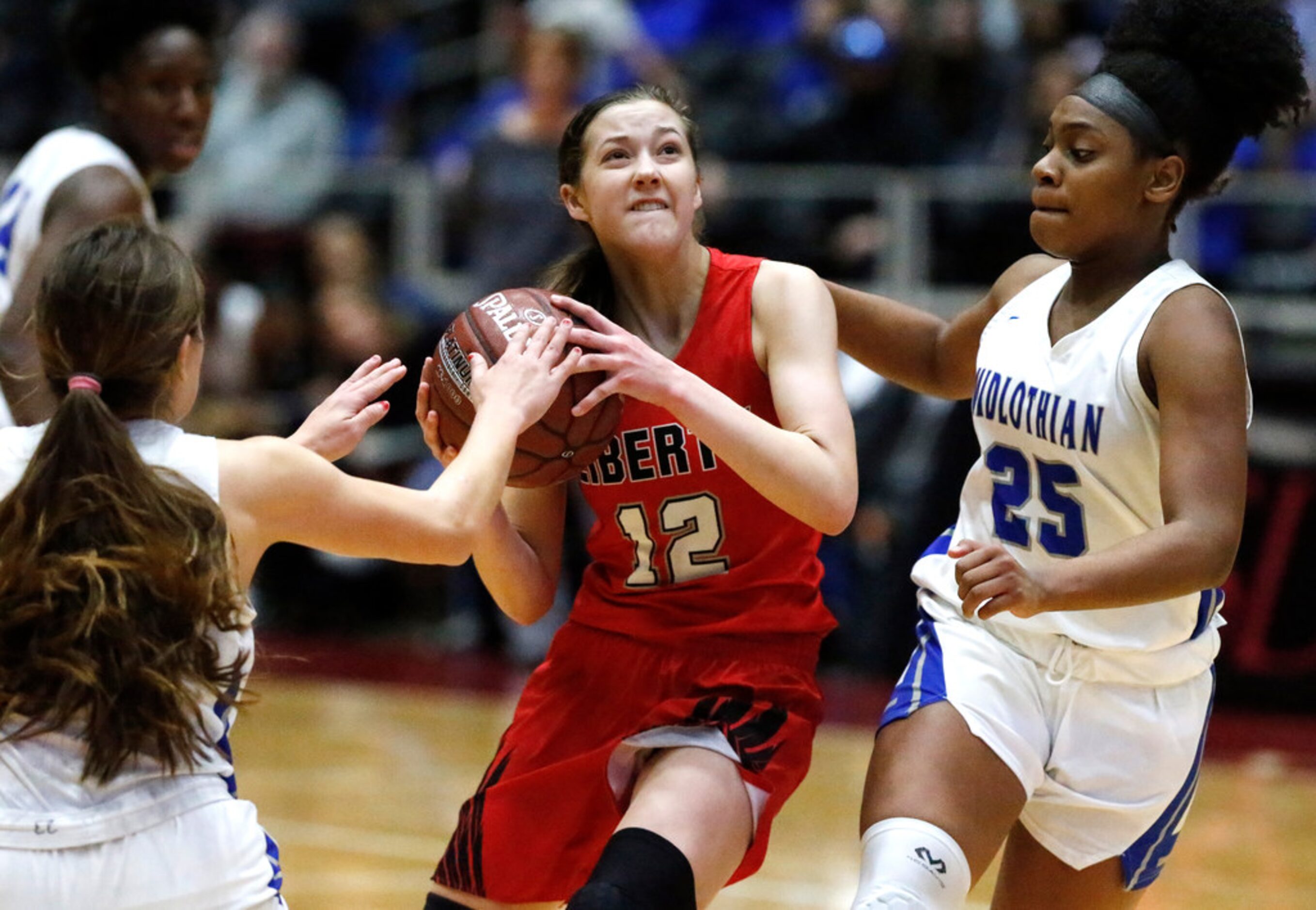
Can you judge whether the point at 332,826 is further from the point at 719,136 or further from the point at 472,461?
the point at 719,136

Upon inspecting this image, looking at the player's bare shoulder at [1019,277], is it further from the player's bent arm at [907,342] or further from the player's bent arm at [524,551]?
the player's bent arm at [524,551]

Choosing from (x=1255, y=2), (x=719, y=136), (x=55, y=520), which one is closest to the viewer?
(x=55, y=520)

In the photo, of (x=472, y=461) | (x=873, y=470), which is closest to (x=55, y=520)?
(x=472, y=461)

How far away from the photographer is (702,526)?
11.5 ft

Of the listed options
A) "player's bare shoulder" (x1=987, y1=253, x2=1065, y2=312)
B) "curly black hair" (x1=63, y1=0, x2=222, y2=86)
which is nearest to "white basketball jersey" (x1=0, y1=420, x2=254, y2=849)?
"player's bare shoulder" (x1=987, y1=253, x2=1065, y2=312)

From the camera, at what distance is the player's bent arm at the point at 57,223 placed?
3.95 metres

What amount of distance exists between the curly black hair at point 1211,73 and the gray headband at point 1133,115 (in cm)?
1

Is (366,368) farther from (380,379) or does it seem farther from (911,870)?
(911,870)

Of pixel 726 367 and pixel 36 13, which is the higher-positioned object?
pixel 36 13

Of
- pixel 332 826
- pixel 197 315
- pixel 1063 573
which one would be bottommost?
pixel 332 826

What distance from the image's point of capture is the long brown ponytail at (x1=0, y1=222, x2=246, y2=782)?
2.69 m

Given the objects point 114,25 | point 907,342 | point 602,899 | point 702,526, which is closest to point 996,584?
point 702,526

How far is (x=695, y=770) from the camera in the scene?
3.27m

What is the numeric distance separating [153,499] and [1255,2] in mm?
2134
